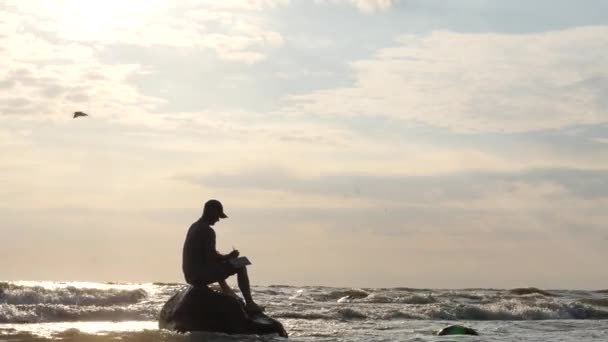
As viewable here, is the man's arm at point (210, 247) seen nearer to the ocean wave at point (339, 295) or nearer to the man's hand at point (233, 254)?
the man's hand at point (233, 254)

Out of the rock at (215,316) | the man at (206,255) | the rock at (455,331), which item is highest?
the man at (206,255)

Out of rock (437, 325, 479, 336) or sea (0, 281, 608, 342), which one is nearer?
sea (0, 281, 608, 342)

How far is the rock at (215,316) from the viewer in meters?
15.0

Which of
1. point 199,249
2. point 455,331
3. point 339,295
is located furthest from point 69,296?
point 455,331

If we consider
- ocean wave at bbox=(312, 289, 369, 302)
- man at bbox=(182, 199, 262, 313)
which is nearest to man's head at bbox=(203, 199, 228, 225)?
man at bbox=(182, 199, 262, 313)

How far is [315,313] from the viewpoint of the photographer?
22.8 metres

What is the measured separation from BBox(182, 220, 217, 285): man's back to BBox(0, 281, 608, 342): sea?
1044 millimetres

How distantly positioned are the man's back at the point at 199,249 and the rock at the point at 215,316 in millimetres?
280

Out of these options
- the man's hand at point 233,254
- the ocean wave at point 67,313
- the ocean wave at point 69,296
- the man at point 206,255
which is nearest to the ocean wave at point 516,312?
the ocean wave at point 67,313

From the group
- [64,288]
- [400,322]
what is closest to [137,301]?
[64,288]

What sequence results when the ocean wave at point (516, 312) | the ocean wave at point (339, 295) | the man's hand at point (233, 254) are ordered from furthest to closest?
the ocean wave at point (339, 295) → the ocean wave at point (516, 312) → the man's hand at point (233, 254)

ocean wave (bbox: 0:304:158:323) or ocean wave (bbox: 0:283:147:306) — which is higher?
ocean wave (bbox: 0:283:147:306)

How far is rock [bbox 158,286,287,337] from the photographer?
1498cm

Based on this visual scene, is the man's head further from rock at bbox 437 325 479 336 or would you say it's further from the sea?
rock at bbox 437 325 479 336
